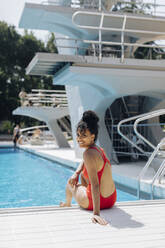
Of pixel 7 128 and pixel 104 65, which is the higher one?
pixel 104 65

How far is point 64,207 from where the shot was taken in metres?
3.72

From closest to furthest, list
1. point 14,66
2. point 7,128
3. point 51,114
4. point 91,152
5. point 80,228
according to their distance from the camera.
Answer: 1. point 80,228
2. point 91,152
3. point 51,114
4. point 7,128
5. point 14,66

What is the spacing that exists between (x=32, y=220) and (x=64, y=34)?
1102 centimetres

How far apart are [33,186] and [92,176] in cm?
596

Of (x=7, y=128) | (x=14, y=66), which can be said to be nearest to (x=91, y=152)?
(x=7, y=128)

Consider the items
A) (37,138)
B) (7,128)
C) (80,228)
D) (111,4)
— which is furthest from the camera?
(7,128)

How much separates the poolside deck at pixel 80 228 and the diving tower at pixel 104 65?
5.69 m

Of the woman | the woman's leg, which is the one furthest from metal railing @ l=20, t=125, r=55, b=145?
the woman

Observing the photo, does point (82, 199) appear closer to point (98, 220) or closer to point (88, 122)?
point (98, 220)

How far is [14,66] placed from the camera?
111 ft

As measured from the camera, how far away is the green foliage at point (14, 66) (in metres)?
32.1

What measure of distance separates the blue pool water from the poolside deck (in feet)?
12.0

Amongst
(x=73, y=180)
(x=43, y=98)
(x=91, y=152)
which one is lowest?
(x=43, y=98)

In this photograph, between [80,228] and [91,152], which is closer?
[80,228]
